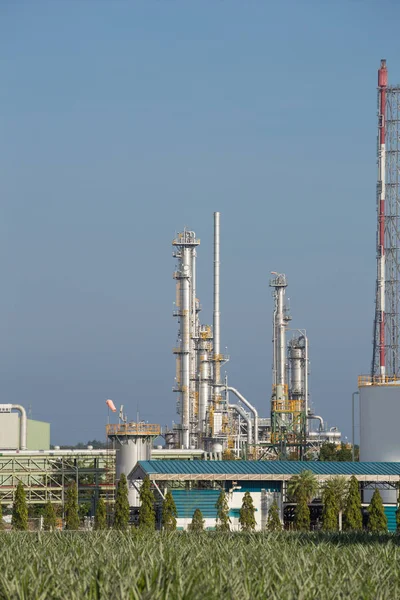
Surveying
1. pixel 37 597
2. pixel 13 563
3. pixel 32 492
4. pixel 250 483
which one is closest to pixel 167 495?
pixel 250 483

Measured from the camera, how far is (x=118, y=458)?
8956 cm

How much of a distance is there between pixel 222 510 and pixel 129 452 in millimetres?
15415

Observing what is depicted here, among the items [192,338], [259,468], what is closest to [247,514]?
[259,468]

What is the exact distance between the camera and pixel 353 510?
7269 centimetres

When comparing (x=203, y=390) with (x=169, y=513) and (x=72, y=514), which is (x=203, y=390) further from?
(x=169, y=513)

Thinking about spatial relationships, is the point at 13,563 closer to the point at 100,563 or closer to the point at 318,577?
the point at 100,563

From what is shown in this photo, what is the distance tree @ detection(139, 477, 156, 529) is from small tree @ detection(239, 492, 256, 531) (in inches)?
216

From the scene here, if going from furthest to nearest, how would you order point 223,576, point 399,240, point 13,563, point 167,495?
point 399,240, point 167,495, point 13,563, point 223,576

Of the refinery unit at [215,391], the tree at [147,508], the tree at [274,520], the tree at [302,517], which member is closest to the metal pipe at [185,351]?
the refinery unit at [215,391]

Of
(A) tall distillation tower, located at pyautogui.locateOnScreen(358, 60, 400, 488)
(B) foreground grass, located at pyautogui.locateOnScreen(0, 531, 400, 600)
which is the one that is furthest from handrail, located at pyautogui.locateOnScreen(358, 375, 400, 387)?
(B) foreground grass, located at pyautogui.locateOnScreen(0, 531, 400, 600)

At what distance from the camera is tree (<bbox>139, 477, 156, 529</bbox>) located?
71688 millimetres

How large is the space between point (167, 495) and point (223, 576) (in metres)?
41.7

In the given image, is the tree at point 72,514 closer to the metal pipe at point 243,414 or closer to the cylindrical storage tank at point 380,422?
the cylindrical storage tank at point 380,422

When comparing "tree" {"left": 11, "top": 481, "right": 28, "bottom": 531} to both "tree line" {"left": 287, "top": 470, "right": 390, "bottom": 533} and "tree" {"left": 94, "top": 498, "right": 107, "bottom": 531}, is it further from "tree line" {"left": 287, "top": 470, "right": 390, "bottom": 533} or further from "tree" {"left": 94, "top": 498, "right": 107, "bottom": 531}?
"tree line" {"left": 287, "top": 470, "right": 390, "bottom": 533}
